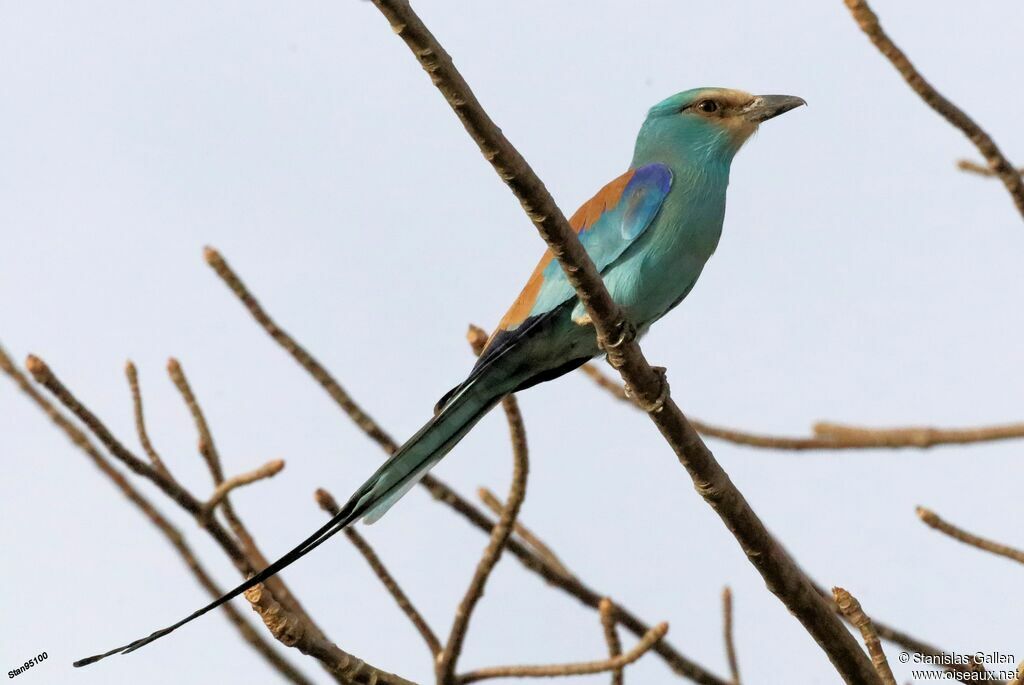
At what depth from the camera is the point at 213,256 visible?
4.27 m

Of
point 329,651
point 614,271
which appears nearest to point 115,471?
point 329,651

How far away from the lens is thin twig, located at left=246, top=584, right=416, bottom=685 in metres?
2.67

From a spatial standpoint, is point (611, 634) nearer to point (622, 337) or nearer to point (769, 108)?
point (622, 337)

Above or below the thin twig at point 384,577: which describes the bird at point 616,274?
above

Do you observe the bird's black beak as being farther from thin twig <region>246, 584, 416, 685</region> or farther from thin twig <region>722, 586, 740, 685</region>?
thin twig <region>246, 584, 416, 685</region>

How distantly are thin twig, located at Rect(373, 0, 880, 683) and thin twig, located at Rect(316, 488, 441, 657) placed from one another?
2.99 feet

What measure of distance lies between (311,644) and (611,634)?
3.50ft

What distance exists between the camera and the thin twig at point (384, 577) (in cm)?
377

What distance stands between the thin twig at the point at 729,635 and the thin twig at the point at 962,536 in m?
1.10

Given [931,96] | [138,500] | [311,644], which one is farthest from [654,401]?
[138,500]

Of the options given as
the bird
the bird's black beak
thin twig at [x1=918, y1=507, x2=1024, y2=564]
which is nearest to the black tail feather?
the bird

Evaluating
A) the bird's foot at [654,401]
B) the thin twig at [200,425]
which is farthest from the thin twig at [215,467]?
the bird's foot at [654,401]

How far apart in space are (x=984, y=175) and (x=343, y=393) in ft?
7.11

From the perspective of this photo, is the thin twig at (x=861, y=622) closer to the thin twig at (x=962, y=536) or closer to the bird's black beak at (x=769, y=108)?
A: the thin twig at (x=962, y=536)
